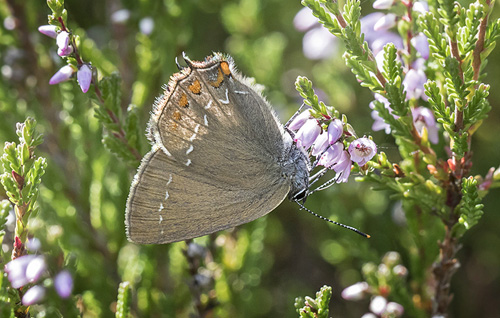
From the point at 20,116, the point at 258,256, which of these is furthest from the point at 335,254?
the point at 20,116

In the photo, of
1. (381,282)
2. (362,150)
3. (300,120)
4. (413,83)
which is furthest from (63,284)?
(413,83)

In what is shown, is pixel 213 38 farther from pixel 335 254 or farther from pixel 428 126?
pixel 428 126

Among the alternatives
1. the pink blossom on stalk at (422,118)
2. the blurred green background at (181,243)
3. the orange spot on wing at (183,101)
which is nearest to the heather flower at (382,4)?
the pink blossom on stalk at (422,118)

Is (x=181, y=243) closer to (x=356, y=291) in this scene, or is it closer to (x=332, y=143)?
(x=356, y=291)

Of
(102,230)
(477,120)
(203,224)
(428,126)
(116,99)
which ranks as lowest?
(102,230)

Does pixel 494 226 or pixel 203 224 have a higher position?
pixel 203 224

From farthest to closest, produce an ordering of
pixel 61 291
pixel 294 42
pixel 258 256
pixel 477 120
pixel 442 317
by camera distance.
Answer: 1. pixel 294 42
2. pixel 258 256
3. pixel 442 317
4. pixel 61 291
5. pixel 477 120
